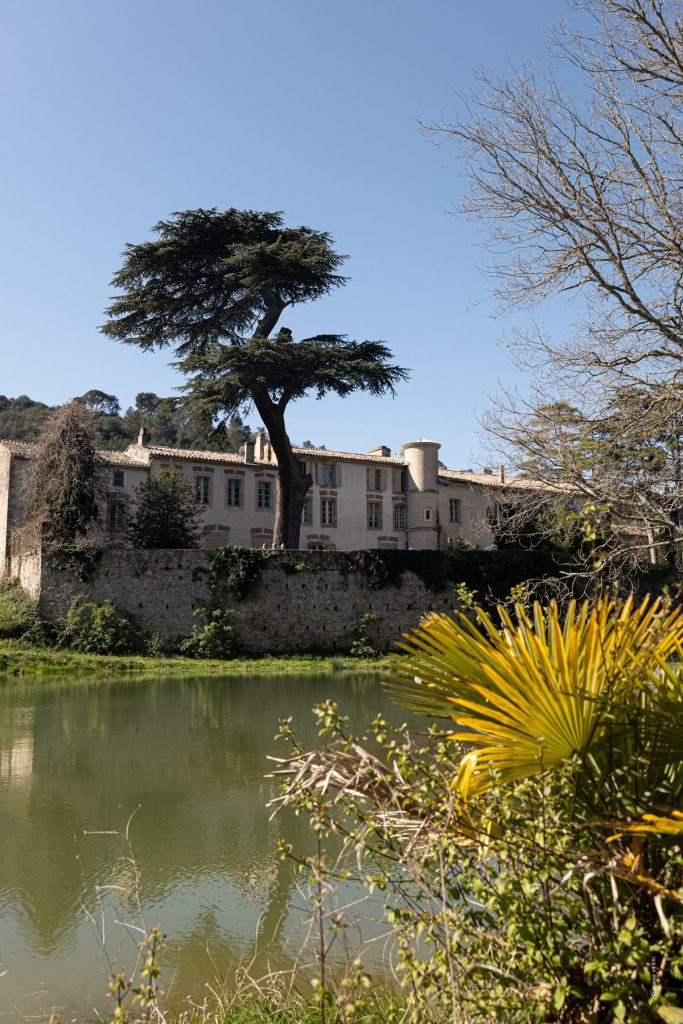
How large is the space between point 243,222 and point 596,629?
A: 84.0ft

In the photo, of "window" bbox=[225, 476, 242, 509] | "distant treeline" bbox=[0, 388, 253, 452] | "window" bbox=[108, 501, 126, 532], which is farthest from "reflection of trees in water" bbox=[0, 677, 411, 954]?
"distant treeline" bbox=[0, 388, 253, 452]

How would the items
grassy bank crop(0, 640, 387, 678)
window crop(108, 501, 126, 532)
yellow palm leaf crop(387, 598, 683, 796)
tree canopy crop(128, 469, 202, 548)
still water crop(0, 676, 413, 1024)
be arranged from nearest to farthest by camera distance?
yellow palm leaf crop(387, 598, 683, 796), still water crop(0, 676, 413, 1024), grassy bank crop(0, 640, 387, 678), tree canopy crop(128, 469, 202, 548), window crop(108, 501, 126, 532)

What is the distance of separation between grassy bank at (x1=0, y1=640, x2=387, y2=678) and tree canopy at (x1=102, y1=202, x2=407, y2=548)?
4.57 m

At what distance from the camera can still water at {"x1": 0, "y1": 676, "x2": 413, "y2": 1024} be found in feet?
15.6

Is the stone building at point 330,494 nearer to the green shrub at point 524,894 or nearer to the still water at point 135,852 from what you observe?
the still water at point 135,852

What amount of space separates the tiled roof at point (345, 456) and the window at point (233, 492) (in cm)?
280

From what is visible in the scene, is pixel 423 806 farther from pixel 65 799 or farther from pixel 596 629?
pixel 65 799

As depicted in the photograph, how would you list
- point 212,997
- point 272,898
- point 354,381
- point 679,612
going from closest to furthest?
point 679,612 < point 212,997 < point 272,898 < point 354,381

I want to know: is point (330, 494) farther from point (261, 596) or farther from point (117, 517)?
point (261, 596)

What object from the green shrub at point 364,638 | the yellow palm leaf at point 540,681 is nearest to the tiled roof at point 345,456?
the green shrub at point 364,638

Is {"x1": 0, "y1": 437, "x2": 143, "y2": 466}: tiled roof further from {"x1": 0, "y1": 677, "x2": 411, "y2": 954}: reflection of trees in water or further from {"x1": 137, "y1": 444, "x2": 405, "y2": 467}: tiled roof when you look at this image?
{"x1": 0, "y1": 677, "x2": 411, "y2": 954}: reflection of trees in water

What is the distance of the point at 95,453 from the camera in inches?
1064

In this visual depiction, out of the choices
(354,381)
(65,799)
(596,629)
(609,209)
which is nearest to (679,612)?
(596,629)

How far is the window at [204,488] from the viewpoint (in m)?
33.7
